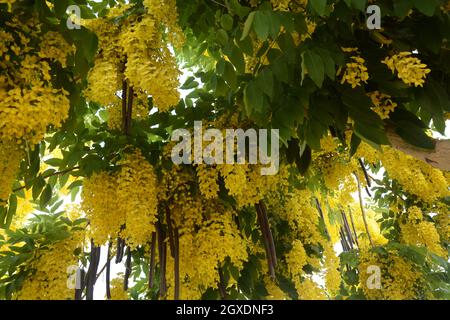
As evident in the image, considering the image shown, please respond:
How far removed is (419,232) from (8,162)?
139 inches

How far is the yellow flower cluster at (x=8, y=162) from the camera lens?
2.13 meters

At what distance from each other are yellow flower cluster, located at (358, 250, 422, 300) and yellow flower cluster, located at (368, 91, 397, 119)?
2038 millimetres

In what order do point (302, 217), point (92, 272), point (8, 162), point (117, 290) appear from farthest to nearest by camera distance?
1. point (302, 217)
2. point (117, 290)
3. point (92, 272)
4. point (8, 162)

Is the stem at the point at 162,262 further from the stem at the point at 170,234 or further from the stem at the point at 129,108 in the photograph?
the stem at the point at 129,108

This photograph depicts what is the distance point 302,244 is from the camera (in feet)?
10.9

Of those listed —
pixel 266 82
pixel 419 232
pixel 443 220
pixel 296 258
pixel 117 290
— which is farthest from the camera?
pixel 443 220

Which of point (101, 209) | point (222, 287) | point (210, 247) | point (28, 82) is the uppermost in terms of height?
point (28, 82)

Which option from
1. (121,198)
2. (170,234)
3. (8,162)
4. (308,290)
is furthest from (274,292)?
(8,162)

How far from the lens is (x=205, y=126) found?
260cm

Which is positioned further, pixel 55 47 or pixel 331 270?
pixel 331 270

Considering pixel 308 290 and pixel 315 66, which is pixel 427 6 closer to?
pixel 315 66

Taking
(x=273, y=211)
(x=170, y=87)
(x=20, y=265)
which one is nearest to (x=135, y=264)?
(x=20, y=265)

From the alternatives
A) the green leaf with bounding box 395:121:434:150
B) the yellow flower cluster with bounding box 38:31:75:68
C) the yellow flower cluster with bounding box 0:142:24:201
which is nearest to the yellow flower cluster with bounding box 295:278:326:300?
the green leaf with bounding box 395:121:434:150
